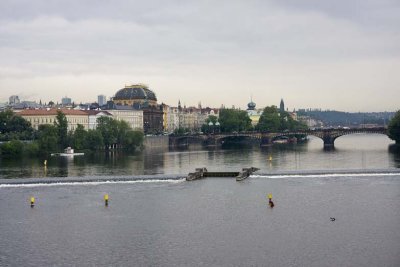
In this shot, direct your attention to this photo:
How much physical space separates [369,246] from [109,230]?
56.4 ft

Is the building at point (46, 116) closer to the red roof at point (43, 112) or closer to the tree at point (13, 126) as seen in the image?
the red roof at point (43, 112)

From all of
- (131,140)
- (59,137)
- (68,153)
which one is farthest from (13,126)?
(68,153)

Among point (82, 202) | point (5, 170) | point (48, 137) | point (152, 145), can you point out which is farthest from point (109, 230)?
point (152, 145)

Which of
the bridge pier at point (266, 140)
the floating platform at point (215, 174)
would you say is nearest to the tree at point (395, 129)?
the bridge pier at point (266, 140)

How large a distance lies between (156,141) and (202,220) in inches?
4470

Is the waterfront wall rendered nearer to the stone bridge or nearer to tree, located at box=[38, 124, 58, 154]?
the stone bridge

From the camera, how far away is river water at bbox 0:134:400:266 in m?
37.3

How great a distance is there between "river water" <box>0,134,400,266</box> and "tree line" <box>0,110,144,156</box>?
3854 centimetres

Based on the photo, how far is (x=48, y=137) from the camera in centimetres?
11781

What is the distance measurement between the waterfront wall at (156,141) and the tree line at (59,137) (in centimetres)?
1589

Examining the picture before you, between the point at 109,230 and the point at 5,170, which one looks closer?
the point at 109,230

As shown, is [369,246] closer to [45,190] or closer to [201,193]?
[201,193]

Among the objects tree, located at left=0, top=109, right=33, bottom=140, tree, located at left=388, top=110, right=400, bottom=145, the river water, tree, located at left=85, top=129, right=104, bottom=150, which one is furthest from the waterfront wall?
the river water

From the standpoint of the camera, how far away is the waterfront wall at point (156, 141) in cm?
15321
